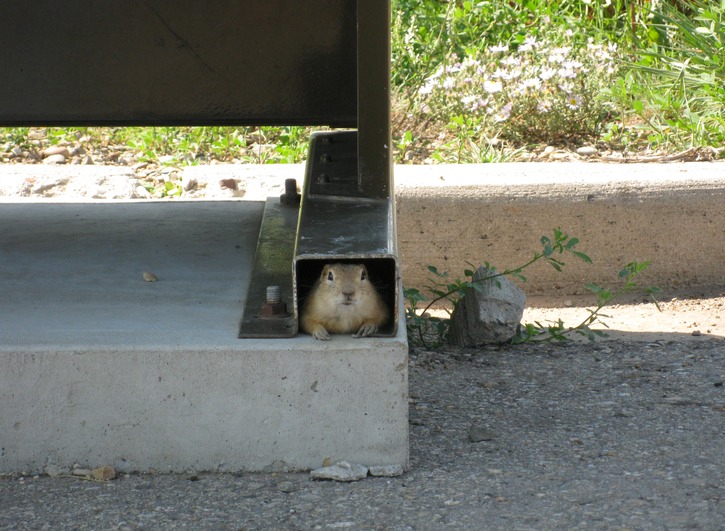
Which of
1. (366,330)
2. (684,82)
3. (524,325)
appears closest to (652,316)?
(524,325)

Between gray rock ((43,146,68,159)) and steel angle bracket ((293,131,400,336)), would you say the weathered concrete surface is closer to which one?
steel angle bracket ((293,131,400,336))

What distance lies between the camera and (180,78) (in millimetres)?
4457

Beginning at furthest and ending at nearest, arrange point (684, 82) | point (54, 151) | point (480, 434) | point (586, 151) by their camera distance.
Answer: point (54, 151) → point (684, 82) → point (586, 151) → point (480, 434)

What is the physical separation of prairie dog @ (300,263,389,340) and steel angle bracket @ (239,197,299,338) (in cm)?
7

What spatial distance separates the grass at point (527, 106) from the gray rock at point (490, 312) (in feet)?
6.59

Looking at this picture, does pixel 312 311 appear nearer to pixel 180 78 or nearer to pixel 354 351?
pixel 354 351

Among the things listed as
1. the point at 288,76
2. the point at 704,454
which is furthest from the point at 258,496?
the point at 288,76

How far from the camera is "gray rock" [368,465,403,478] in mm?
3115

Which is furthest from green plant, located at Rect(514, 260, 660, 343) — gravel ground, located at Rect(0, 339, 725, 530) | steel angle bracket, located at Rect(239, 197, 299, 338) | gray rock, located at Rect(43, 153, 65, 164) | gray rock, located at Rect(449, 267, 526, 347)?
gray rock, located at Rect(43, 153, 65, 164)

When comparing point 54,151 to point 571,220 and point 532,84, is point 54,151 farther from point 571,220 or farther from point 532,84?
point 571,220

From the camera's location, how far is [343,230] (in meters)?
3.30

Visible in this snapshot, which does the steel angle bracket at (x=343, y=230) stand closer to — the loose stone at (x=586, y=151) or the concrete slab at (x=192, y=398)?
the concrete slab at (x=192, y=398)

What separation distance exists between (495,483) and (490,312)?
160 centimetres

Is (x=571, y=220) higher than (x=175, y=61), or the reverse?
(x=175, y=61)
